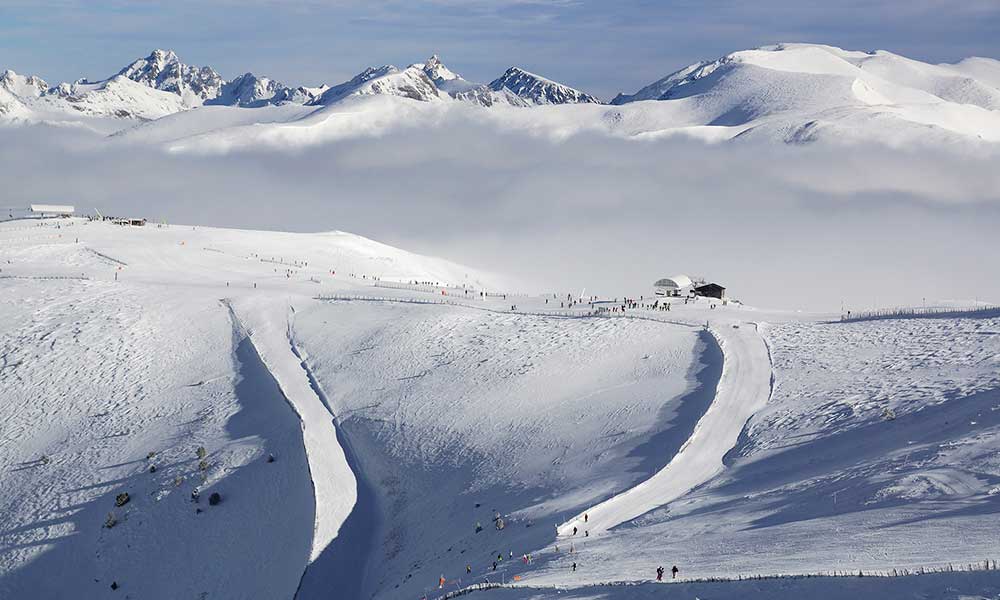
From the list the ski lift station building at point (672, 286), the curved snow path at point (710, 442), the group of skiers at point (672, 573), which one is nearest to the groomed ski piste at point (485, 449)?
the curved snow path at point (710, 442)

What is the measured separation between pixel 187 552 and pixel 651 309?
46.4 metres

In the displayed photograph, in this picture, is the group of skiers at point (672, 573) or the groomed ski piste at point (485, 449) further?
the groomed ski piste at point (485, 449)

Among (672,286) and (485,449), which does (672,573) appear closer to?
(485,449)

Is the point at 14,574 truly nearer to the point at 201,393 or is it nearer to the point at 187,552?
the point at 187,552

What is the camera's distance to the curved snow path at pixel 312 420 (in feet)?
155

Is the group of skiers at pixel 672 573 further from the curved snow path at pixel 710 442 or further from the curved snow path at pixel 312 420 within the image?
the curved snow path at pixel 312 420

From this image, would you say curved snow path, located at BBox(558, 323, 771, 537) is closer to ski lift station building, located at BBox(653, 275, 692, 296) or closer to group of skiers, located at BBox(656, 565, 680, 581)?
group of skiers, located at BBox(656, 565, 680, 581)

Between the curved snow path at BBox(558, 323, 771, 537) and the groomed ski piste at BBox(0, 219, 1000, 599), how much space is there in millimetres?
197

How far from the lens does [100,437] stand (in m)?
61.6

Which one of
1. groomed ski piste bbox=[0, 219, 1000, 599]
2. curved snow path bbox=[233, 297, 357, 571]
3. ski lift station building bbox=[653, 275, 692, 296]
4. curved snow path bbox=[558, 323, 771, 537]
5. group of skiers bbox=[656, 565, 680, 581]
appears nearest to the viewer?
group of skiers bbox=[656, 565, 680, 581]

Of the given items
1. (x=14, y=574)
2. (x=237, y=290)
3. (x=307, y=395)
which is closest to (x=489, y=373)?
(x=307, y=395)

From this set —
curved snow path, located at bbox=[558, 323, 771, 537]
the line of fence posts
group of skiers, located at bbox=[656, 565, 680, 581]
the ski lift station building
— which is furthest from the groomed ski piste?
the ski lift station building

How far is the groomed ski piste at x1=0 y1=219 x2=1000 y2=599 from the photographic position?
35.2 meters

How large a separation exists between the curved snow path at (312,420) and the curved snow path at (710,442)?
13.2 metres
